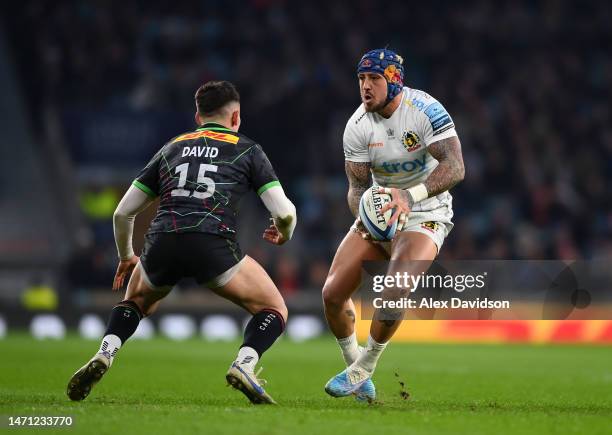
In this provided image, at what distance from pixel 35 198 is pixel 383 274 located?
12722 mm

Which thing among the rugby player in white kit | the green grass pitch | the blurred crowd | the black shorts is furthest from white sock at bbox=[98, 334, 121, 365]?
the blurred crowd

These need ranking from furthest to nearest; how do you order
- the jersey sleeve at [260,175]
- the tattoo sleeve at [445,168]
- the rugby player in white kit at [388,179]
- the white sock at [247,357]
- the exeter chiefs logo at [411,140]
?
the exeter chiefs logo at [411,140], the rugby player in white kit at [388,179], the tattoo sleeve at [445,168], the jersey sleeve at [260,175], the white sock at [247,357]

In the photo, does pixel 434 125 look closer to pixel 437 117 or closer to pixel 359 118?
pixel 437 117

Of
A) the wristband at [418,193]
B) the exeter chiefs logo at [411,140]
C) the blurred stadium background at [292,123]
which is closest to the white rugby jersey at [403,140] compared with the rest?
the exeter chiefs logo at [411,140]

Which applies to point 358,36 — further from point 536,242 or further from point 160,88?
point 536,242

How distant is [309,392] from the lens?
29.1 ft

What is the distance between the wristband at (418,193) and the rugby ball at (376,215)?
17cm

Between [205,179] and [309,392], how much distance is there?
8.04ft

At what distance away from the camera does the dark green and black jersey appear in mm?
7125

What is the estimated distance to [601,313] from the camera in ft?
57.7

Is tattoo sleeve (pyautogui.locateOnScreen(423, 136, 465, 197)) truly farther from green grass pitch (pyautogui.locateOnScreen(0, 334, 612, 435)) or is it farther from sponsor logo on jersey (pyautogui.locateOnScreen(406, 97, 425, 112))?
green grass pitch (pyautogui.locateOnScreen(0, 334, 612, 435))

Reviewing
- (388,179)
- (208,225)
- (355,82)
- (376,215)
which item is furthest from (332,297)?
(355,82)

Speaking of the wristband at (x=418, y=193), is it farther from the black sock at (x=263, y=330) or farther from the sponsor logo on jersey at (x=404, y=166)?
the black sock at (x=263, y=330)

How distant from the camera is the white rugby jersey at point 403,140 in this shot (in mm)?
8039
